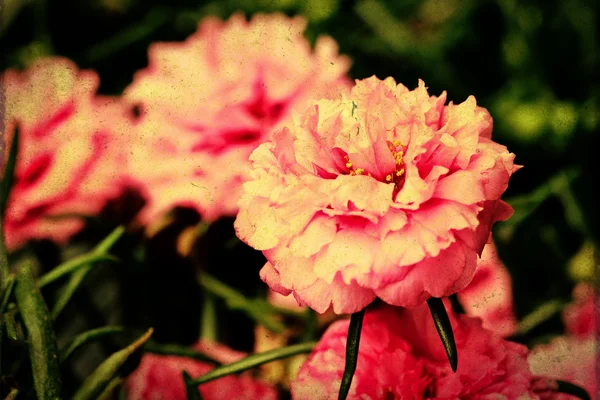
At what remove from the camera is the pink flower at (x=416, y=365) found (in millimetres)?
203

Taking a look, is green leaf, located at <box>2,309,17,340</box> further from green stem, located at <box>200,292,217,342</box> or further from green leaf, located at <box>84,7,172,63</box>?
green leaf, located at <box>84,7,172,63</box>

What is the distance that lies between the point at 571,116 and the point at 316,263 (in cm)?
41

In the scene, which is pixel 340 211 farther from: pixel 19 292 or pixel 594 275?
pixel 594 275

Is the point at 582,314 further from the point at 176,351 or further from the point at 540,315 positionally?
the point at 176,351

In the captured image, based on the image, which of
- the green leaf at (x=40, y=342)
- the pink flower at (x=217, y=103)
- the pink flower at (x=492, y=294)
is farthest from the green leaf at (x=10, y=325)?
the pink flower at (x=492, y=294)

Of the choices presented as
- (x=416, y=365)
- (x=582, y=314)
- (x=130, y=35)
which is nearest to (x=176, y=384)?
(x=416, y=365)

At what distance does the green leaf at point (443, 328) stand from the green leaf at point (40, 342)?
15 centimetres

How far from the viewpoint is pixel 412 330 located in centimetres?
22

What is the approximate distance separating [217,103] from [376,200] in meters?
0.16

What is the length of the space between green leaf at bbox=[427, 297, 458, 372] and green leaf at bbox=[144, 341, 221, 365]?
14 centimetres

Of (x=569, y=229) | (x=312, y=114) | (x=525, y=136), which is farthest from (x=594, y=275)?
(x=312, y=114)

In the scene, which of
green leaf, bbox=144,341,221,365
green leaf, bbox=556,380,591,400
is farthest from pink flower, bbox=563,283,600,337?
green leaf, bbox=144,341,221,365

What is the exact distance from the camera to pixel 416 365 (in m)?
0.21

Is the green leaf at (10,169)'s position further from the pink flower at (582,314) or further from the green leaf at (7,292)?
the pink flower at (582,314)
